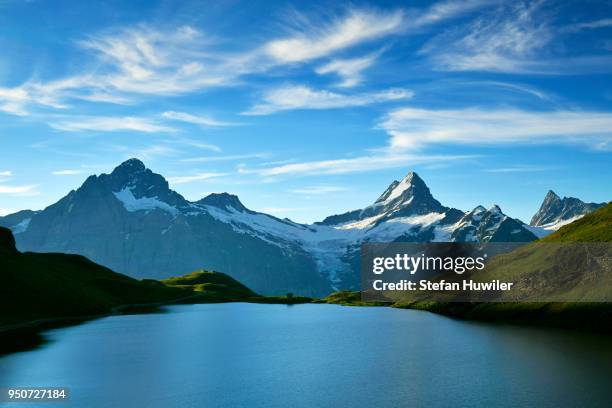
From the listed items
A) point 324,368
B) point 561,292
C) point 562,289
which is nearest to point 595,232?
point 562,289

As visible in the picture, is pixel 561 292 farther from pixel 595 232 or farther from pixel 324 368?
pixel 324 368

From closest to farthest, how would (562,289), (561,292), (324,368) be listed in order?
(324,368), (561,292), (562,289)

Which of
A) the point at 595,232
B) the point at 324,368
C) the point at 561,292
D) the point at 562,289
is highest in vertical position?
the point at 595,232

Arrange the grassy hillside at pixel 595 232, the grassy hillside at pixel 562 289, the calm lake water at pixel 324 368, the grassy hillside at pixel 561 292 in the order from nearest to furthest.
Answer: the calm lake water at pixel 324 368 < the grassy hillside at pixel 561 292 < the grassy hillside at pixel 562 289 < the grassy hillside at pixel 595 232

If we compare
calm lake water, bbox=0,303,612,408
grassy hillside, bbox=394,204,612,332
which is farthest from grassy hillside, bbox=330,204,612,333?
calm lake water, bbox=0,303,612,408

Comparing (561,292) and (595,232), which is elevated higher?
(595,232)

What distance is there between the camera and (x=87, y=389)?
7894cm

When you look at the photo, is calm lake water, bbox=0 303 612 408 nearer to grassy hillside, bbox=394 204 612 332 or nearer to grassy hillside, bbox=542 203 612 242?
grassy hillside, bbox=394 204 612 332

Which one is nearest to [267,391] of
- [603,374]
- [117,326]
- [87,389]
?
[87,389]

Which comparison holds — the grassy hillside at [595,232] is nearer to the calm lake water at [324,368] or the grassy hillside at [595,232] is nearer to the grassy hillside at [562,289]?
the grassy hillside at [562,289]

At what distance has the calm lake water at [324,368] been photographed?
237ft

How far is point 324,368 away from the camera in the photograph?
92.6 meters

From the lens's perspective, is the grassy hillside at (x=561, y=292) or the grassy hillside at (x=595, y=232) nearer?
the grassy hillside at (x=561, y=292)

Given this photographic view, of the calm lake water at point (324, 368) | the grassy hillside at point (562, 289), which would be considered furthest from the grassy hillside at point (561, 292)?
the calm lake water at point (324, 368)
